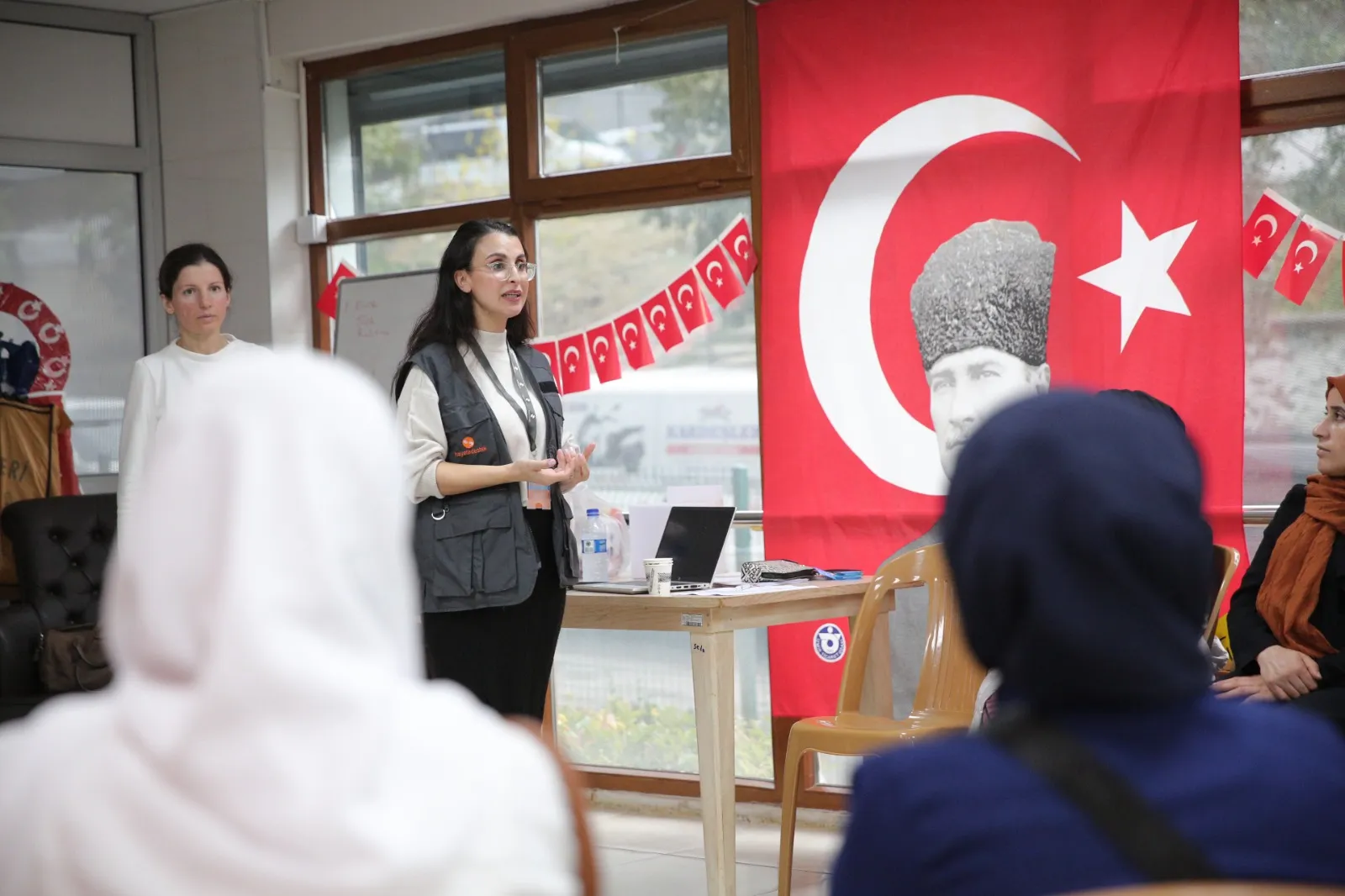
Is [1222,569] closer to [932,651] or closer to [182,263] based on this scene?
[932,651]

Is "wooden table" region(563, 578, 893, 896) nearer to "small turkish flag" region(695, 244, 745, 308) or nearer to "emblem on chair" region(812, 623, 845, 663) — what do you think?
"emblem on chair" region(812, 623, 845, 663)

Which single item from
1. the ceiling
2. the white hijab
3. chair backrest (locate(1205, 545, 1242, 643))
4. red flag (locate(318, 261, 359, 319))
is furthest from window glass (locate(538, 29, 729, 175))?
→ the white hijab

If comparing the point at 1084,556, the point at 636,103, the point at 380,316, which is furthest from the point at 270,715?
the point at 380,316

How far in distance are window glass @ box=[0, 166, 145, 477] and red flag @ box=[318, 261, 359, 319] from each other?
0.90 meters

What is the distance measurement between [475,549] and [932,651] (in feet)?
4.04

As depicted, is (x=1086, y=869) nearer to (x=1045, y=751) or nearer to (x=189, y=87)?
(x=1045, y=751)

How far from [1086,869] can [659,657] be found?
4.12 metres

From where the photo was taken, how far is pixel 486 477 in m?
3.36

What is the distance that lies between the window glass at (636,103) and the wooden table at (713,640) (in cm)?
177

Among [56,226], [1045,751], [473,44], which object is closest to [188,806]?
[1045,751]

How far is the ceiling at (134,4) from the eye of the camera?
231 inches

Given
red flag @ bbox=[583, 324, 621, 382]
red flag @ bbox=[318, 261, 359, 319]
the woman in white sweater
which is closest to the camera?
the woman in white sweater

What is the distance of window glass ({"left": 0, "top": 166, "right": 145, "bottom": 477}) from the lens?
5.88 m

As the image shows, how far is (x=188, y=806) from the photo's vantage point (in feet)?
3.01
